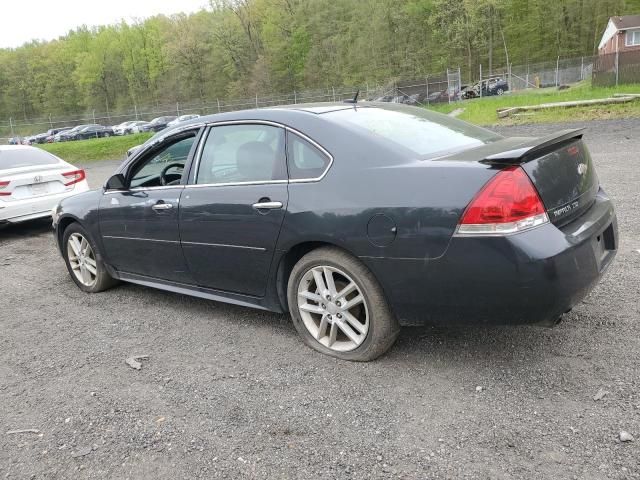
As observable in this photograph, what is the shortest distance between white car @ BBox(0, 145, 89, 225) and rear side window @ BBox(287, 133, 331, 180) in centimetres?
623

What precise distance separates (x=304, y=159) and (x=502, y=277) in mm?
1431

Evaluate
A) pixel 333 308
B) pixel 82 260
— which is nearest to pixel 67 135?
pixel 82 260

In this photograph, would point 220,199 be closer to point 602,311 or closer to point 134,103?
point 602,311

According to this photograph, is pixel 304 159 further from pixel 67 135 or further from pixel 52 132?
pixel 52 132

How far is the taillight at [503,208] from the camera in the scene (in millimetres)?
2652

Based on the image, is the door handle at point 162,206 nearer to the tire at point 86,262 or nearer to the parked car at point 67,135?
the tire at point 86,262

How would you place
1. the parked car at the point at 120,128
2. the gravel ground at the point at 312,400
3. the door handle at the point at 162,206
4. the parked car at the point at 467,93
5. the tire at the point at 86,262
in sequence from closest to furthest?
the gravel ground at the point at 312,400 < the door handle at the point at 162,206 < the tire at the point at 86,262 < the parked car at the point at 467,93 < the parked car at the point at 120,128

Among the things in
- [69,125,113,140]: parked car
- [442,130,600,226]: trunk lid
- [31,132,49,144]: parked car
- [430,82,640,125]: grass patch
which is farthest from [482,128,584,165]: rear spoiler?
[31,132,49,144]: parked car

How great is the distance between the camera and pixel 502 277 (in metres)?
2.67

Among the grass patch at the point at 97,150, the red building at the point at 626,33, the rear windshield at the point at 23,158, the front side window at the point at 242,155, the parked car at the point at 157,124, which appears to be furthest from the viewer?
the red building at the point at 626,33

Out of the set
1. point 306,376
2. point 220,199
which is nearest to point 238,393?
point 306,376

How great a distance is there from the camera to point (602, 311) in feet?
12.0

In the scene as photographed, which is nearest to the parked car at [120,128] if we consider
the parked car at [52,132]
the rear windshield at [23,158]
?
the parked car at [52,132]

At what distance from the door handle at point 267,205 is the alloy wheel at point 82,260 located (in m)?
2.34
